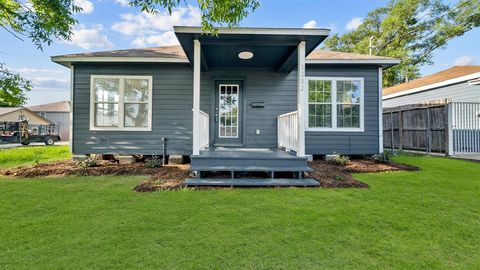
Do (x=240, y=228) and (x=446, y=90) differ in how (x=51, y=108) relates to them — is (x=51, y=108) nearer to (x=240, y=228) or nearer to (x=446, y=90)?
(x=240, y=228)

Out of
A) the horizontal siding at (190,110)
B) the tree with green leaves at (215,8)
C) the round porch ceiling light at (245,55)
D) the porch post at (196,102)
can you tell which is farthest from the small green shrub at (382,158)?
the tree with green leaves at (215,8)

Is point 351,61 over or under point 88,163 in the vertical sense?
over

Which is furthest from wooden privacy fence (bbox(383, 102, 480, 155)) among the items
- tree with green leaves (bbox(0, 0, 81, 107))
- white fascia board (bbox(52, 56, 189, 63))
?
tree with green leaves (bbox(0, 0, 81, 107))

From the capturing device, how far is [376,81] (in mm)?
7605

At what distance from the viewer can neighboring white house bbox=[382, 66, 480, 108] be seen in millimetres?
10469

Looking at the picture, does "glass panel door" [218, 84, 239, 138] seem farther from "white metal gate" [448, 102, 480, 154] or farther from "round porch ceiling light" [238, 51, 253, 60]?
"white metal gate" [448, 102, 480, 154]

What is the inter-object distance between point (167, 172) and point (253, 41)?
3.43 metres

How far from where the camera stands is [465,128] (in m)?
9.17

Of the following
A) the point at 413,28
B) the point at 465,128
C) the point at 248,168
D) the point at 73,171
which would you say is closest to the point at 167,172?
the point at 248,168

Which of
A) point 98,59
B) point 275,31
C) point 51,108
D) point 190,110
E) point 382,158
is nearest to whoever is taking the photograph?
point 275,31

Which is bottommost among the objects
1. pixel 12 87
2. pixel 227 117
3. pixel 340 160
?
pixel 340 160

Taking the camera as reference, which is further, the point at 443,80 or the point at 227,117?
the point at 443,80

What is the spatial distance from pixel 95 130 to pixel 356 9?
2185 centimetres

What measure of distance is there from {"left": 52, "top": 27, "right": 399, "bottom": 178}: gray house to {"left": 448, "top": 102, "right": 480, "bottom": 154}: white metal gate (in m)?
3.56
